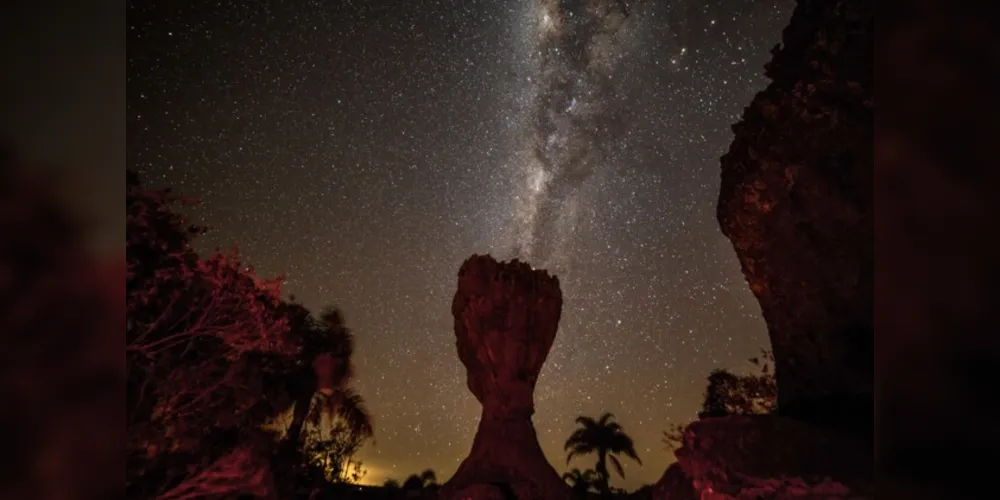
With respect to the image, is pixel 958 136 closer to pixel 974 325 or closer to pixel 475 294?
pixel 974 325

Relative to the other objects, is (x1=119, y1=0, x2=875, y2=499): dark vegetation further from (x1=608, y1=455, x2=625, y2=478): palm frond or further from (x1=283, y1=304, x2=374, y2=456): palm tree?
(x1=608, y1=455, x2=625, y2=478): palm frond

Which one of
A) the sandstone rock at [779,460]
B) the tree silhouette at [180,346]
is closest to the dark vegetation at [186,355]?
the tree silhouette at [180,346]

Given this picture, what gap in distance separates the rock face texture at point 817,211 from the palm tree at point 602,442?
19094 mm

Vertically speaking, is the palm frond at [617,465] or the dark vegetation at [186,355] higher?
the palm frond at [617,465]

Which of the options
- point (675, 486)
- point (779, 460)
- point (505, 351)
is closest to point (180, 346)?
point (779, 460)

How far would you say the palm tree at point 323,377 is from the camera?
16906mm

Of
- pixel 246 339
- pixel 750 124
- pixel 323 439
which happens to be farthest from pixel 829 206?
pixel 323 439

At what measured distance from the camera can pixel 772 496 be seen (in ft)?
26.3

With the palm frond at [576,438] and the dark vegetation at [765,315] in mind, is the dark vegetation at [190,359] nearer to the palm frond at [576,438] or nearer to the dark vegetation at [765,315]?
the dark vegetation at [765,315]

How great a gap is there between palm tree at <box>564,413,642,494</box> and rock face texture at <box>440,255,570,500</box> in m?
6.48

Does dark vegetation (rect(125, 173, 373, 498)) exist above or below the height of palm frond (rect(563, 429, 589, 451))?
below

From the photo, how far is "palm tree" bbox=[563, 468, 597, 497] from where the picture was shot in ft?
89.8

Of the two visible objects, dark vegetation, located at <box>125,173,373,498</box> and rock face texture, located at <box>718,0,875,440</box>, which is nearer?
dark vegetation, located at <box>125,173,373,498</box>

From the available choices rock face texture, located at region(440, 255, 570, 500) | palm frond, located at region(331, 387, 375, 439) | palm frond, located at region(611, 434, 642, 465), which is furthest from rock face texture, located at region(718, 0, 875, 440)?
palm frond, located at region(611, 434, 642, 465)
